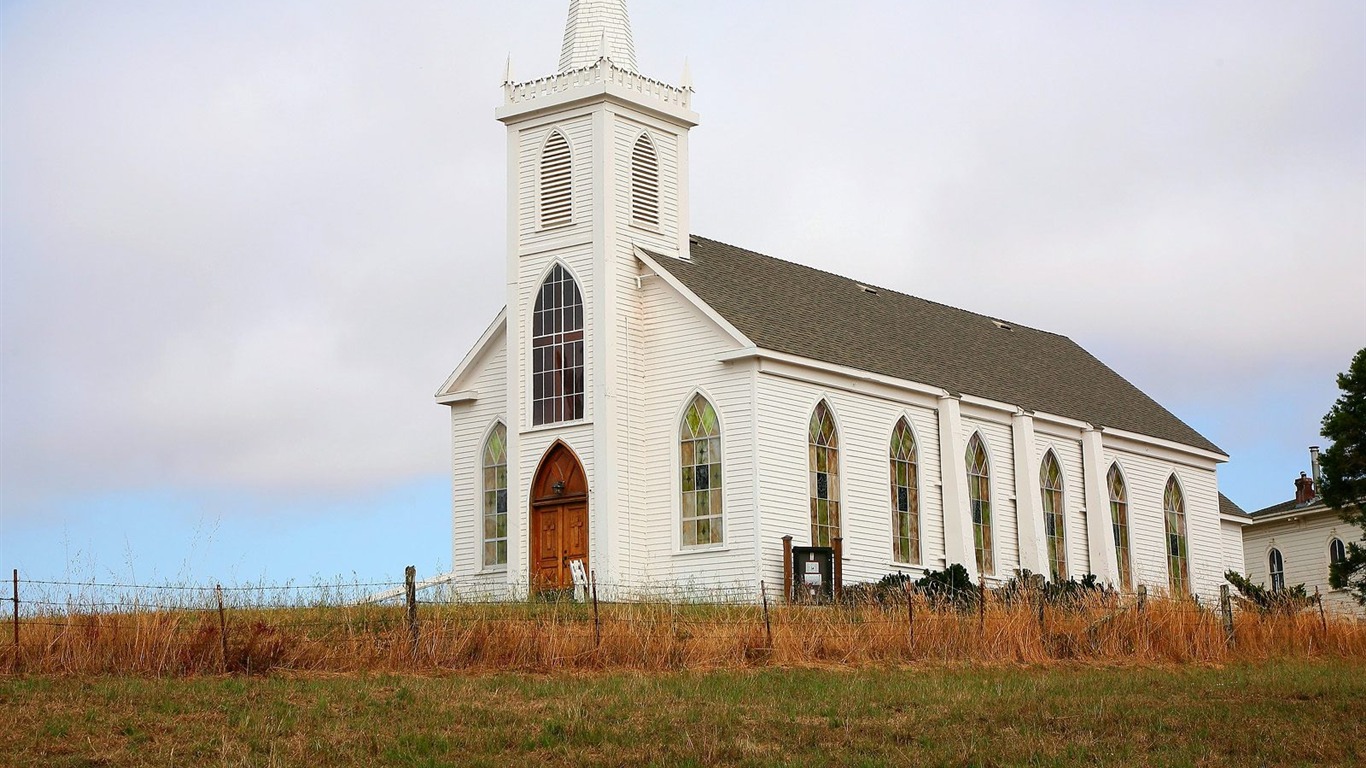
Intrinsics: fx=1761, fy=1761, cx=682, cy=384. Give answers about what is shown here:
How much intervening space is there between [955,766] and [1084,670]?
870 cm

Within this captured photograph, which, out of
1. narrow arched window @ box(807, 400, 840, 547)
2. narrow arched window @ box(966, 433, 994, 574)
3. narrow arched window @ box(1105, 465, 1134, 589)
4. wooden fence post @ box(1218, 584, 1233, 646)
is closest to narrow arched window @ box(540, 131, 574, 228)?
narrow arched window @ box(807, 400, 840, 547)

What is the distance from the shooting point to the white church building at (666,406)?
112ft

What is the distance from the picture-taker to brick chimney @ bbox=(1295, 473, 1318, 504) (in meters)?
56.6

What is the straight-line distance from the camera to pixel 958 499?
125 ft

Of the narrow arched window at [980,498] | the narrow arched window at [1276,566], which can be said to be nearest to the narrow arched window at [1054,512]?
the narrow arched window at [980,498]

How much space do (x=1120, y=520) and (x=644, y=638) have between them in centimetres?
2379

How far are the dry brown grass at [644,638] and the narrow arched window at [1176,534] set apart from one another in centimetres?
1640

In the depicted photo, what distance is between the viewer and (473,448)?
3788 cm

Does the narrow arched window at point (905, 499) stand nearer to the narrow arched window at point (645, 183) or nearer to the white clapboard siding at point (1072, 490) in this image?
the white clapboard siding at point (1072, 490)

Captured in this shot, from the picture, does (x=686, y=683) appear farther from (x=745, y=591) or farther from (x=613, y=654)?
(x=745, y=591)

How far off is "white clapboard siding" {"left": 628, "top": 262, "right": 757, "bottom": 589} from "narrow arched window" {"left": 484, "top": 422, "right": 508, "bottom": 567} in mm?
3575

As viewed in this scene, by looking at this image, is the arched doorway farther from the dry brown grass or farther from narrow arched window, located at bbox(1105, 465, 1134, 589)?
narrow arched window, located at bbox(1105, 465, 1134, 589)

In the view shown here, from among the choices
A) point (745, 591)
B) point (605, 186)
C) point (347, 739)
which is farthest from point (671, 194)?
point (347, 739)

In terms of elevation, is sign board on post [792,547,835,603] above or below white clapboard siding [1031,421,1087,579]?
below
